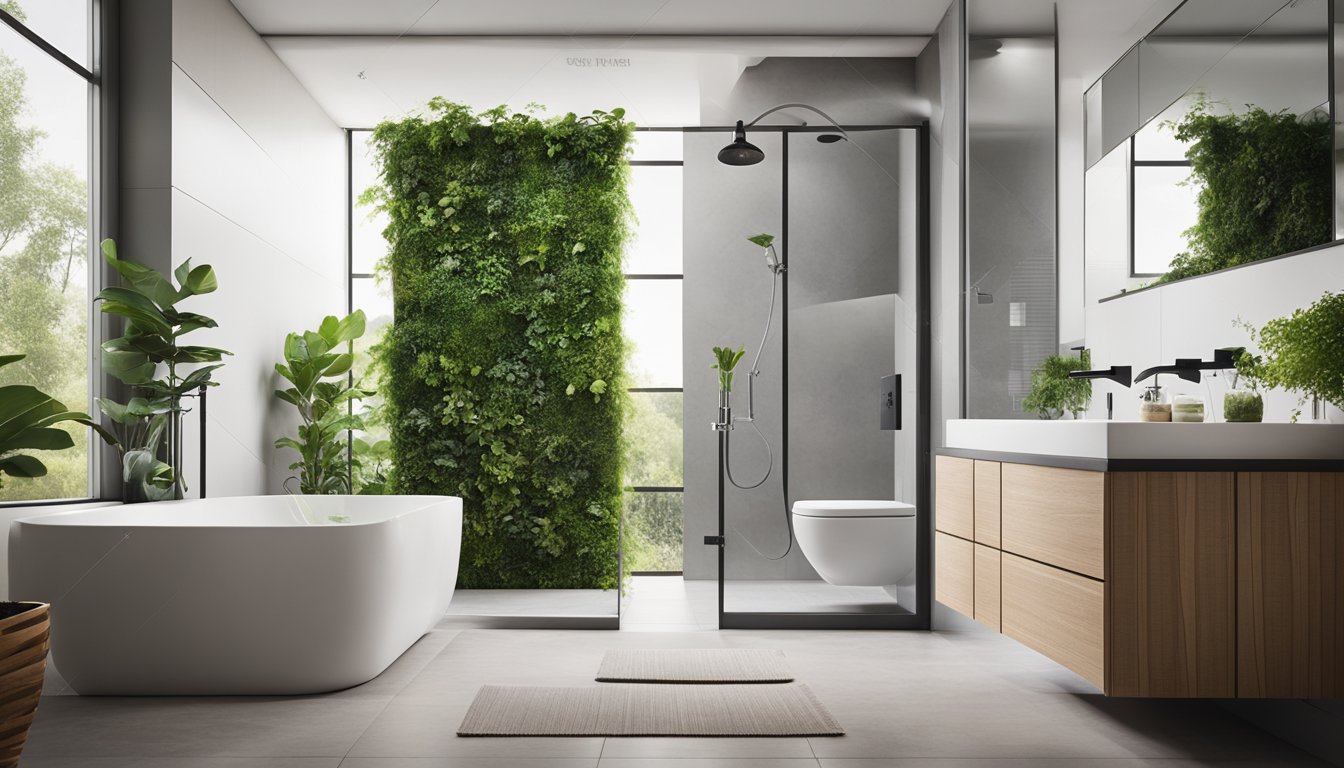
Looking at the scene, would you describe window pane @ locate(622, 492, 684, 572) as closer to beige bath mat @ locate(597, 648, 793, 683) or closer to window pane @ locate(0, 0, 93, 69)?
beige bath mat @ locate(597, 648, 793, 683)

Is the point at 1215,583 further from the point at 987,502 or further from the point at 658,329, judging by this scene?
the point at 658,329

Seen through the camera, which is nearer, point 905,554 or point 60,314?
point 60,314

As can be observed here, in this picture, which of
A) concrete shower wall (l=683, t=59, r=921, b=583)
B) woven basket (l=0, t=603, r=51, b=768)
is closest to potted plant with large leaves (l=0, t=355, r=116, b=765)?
woven basket (l=0, t=603, r=51, b=768)

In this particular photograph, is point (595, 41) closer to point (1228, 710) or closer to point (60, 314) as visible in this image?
point (60, 314)

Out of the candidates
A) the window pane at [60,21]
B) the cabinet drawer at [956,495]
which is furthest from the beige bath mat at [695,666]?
the window pane at [60,21]

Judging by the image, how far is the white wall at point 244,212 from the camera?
13.0 ft

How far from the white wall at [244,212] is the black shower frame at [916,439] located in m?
2.32

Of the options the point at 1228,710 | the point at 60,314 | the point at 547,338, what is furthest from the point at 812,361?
the point at 60,314

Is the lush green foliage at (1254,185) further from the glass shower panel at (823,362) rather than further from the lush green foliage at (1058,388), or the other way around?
the glass shower panel at (823,362)

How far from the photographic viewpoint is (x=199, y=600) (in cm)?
293

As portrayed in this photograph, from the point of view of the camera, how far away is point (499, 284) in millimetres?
5125

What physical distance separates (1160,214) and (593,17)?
2.77 m

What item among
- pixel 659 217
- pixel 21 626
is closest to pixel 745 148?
pixel 659 217

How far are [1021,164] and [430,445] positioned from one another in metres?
3.31
